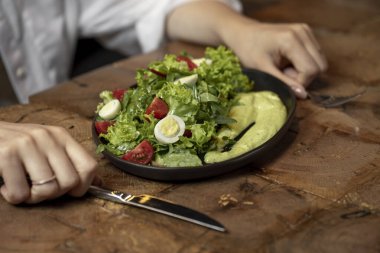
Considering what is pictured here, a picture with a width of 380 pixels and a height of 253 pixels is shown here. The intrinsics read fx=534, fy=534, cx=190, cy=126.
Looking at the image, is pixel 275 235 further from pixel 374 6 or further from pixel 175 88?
pixel 374 6

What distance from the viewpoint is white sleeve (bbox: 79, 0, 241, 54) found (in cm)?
191

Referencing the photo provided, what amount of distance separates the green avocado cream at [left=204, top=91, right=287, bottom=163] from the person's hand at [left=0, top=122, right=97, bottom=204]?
0.26m

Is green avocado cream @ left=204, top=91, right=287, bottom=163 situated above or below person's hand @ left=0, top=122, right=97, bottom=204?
below

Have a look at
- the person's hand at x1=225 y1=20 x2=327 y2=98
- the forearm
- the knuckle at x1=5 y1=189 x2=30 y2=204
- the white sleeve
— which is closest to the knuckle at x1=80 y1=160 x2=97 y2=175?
the knuckle at x1=5 y1=189 x2=30 y2=204

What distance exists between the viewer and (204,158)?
1090mm

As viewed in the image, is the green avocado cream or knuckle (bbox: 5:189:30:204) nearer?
knuckle (bbox: 5:189:30:204)

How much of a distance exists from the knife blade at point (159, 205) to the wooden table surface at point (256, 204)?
1 cm

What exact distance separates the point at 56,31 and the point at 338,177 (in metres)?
1.24

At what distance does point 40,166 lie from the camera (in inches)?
37.1

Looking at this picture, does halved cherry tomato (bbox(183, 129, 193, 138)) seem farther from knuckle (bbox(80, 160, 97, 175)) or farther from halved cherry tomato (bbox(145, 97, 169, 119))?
knuckle (bbox(80, 160, 97, 175))

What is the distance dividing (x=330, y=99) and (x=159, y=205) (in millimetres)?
645

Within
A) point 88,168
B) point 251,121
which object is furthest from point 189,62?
point 88,168

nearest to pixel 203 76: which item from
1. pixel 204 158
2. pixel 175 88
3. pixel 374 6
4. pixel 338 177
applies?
pixel 175 88

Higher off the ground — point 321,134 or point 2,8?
point 2,8
